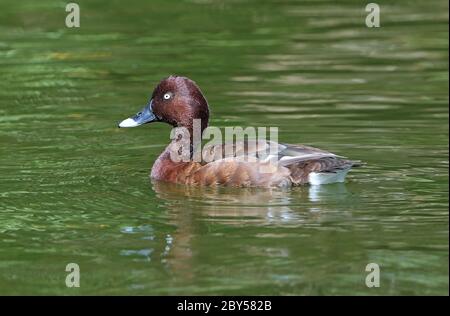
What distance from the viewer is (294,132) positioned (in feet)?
41.7

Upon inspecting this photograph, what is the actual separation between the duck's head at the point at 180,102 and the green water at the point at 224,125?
0.59 m

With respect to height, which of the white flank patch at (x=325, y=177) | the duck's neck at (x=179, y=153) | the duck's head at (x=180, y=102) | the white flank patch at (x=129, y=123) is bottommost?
the white flank patch at (x=325, y=177)

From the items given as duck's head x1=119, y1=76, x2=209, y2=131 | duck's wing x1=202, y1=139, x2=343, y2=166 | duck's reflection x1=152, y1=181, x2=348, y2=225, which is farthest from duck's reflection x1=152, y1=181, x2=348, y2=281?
duck's head x1=119, y1=76, x2=209, y2=131

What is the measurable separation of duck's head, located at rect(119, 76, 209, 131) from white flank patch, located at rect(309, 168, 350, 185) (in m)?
1.32

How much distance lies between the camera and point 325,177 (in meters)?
10.5

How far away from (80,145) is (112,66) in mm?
4198

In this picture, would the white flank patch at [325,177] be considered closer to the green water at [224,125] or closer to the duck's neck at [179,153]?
the green water at [224,125]

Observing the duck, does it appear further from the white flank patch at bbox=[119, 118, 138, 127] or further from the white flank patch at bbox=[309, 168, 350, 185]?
the white flank patch at bbox=[119, 118, 138, 127]

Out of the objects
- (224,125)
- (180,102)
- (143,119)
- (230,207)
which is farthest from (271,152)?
(224,125)

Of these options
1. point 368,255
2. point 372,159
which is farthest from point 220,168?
point 368,255

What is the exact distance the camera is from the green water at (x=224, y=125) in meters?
8.38

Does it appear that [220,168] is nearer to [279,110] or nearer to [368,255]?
[368,255]

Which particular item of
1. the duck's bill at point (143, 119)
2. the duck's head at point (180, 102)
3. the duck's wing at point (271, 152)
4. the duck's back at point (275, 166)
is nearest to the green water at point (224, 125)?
the duck's back at point (275, 166)

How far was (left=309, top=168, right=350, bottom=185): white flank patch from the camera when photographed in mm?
10484
